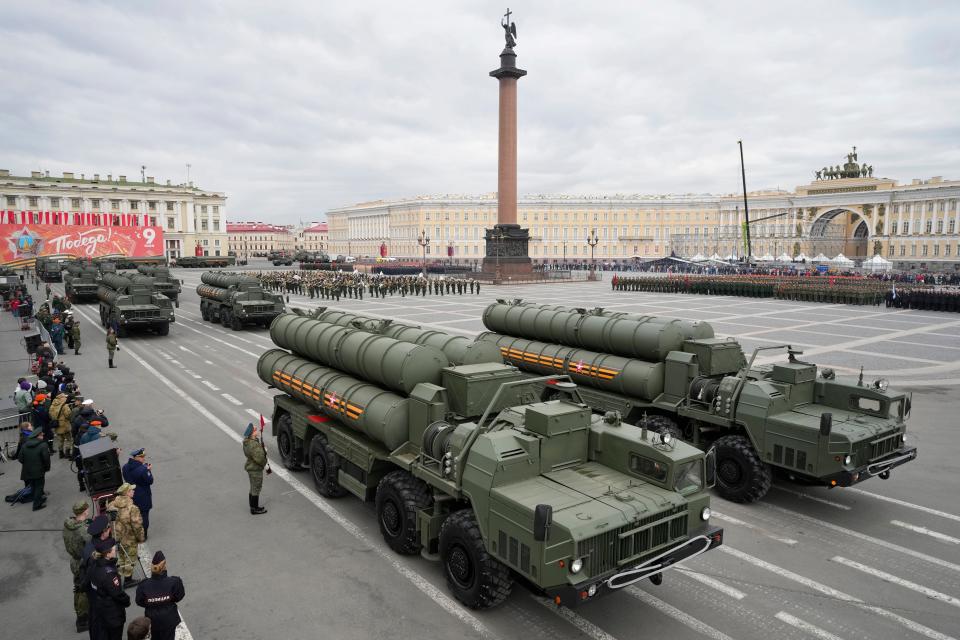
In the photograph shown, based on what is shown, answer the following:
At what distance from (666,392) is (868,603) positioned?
470 cm

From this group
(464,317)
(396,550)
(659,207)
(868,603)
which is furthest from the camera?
(659,207)

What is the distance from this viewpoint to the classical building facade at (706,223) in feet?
307

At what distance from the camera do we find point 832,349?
22.6 metres

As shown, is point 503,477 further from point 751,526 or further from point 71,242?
point 71,242

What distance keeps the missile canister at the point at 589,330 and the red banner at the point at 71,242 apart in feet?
213

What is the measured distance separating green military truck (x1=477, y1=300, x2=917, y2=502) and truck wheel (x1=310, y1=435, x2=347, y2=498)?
10.3 feet

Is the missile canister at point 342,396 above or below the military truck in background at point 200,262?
below

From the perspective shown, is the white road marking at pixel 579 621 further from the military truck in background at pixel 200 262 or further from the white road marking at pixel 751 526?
the military truck in background at pixel 200 262

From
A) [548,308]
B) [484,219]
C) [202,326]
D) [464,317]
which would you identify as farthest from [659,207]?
[548,308]

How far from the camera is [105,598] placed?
5.65m

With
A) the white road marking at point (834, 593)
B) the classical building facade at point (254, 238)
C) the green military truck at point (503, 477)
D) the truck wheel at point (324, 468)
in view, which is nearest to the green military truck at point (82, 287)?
the truck wheel at point (324, 468)

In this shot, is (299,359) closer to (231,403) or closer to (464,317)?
(231,403)

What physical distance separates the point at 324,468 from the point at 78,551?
3.74 metres

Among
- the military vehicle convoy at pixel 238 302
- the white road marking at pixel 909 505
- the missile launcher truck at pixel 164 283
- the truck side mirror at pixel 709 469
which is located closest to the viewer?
the truck side mirror at pixel 709 469
